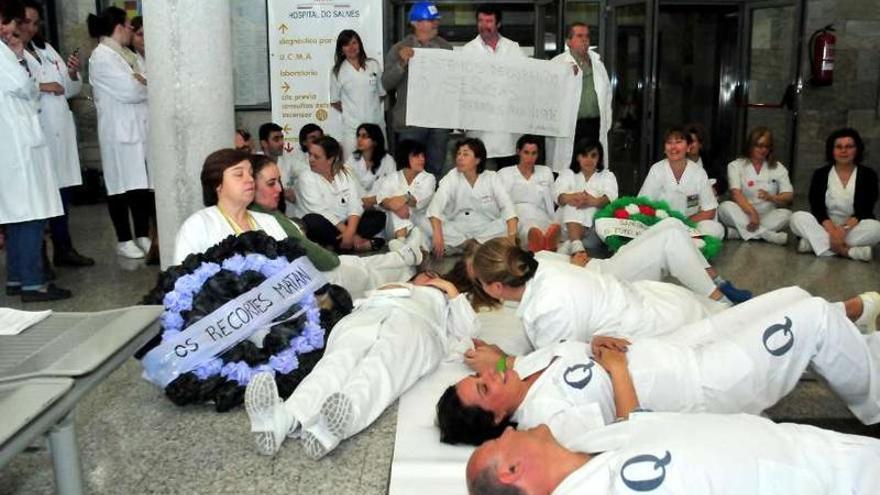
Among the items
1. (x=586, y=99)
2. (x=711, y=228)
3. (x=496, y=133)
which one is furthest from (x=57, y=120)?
(x=711, y=228)

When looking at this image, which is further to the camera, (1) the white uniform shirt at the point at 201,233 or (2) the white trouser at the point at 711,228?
(2) the white trouser at the point at 711,228

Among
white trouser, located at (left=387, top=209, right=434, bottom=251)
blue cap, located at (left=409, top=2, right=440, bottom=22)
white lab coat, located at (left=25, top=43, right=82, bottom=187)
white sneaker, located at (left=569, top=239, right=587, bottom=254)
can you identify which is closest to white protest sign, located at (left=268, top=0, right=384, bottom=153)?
blue cap, located at (left=409, top=2, right=440, bottom=22)

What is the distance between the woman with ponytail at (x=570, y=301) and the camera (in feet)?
10.8

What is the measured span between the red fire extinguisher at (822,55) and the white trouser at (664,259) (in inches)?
200

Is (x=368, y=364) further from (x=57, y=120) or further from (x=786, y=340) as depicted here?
(x=57, y=120)

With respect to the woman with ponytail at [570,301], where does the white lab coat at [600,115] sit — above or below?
above

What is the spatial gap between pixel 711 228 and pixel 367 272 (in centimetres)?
276

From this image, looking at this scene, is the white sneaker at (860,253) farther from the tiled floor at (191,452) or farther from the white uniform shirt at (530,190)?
the tiled floor at (191,452)

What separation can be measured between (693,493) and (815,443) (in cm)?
41

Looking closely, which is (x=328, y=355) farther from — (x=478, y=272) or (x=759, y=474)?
(x=759, y=474)

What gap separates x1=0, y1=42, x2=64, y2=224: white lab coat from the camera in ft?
14.9

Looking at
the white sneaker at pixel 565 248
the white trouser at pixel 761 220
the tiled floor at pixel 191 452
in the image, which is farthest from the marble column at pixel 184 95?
→ the white trouser at pixel 761 220

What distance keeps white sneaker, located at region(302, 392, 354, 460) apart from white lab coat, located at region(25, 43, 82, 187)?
11.4ft

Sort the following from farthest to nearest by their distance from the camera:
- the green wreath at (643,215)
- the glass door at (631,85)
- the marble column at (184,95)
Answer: the glass door at (631,85)
the green wreath at (643,215)
the marble column at (184,95)
